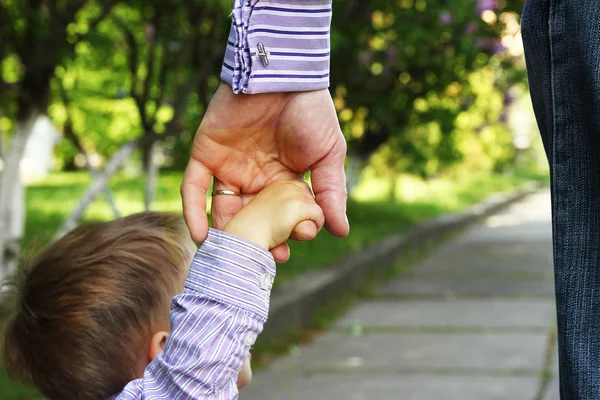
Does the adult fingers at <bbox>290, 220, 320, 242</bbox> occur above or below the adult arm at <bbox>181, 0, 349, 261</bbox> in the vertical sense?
below

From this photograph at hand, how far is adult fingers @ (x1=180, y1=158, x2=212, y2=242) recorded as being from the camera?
1.38 meters

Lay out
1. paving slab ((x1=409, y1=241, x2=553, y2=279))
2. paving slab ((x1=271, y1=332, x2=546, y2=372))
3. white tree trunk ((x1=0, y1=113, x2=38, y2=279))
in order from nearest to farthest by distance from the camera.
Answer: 1. white tree trunk ((x1=0, y1=113, x2=38, y2=279))
2. paving slab ((x1=271, y1=332, x2=546, y2=372))
3. paving slab ((x1=409, y1=241, x2=553, y2=279))

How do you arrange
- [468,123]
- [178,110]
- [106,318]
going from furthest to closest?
[468,123], [178,110], [106,318]

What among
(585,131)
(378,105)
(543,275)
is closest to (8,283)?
(585,131)

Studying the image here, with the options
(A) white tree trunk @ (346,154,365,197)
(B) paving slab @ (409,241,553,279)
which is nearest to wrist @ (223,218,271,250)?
(B) paving slab @ (409,241,553,279)

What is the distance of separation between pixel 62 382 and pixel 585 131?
1.08 meters

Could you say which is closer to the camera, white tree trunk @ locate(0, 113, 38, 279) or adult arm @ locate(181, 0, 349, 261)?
adult arm @ locate(181, 0, 349, 261)

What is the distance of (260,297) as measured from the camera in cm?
136

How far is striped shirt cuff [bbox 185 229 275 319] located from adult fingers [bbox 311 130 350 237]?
102 millimetres

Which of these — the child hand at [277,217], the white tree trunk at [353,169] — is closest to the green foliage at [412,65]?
the white tree trunk at [353,169]

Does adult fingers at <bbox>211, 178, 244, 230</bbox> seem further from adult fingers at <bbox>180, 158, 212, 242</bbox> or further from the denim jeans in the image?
the denim jeans

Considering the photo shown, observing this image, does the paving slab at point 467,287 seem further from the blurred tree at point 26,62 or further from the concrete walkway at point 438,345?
the blurred tree at point 26,62

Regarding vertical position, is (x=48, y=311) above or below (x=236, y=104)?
below

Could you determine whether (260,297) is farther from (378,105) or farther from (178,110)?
(378,105)
